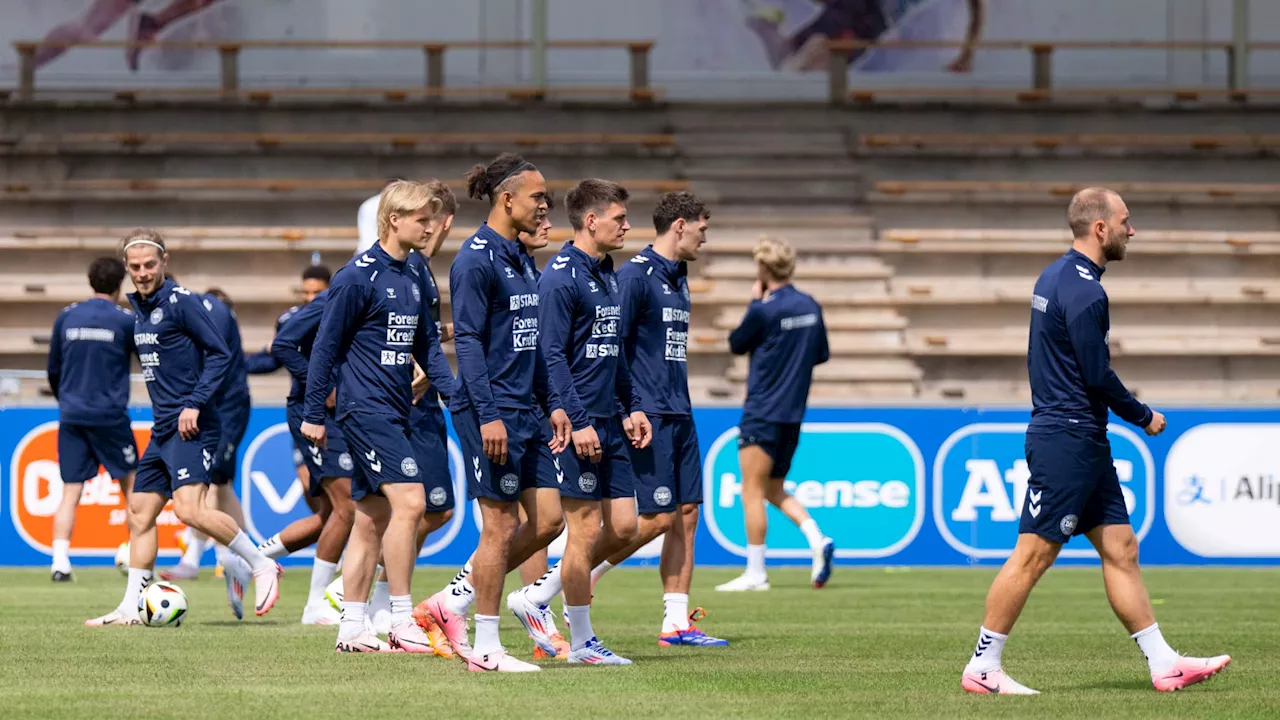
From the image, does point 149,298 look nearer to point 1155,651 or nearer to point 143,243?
point 143,243

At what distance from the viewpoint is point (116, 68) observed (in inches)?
1049

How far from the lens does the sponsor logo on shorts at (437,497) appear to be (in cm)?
923

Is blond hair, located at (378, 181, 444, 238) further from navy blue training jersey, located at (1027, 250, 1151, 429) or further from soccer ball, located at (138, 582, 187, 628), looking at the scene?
soccer ball, located at (138, 582, 187, 628)

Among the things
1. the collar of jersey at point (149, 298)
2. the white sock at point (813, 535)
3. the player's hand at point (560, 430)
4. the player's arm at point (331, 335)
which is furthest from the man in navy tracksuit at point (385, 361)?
the white sock at point (813, 535)

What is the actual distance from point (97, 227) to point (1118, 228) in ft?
58.4

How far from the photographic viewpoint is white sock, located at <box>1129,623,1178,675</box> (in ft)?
25.3

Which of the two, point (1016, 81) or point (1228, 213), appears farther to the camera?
point (1016, 81)

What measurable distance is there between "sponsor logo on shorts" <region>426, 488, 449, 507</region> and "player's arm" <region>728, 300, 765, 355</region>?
4934mm

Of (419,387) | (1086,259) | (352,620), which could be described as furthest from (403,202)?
(1086,259)

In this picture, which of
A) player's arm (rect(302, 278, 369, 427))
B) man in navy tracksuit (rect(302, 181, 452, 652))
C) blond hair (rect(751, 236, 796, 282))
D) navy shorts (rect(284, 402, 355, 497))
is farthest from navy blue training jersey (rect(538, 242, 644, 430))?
blond hair (rect(751, 236, 796, 282))

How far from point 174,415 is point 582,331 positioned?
10.0 ft

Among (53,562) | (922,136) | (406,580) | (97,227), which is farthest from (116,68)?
(406,580)

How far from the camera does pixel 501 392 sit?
8.14 m

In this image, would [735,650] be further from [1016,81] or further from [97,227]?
[1016,81]
